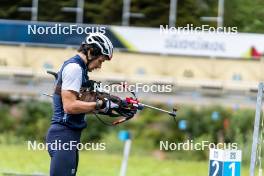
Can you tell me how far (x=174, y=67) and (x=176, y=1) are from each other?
1.99 meters

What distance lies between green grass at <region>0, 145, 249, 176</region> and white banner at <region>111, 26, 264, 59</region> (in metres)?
8.52

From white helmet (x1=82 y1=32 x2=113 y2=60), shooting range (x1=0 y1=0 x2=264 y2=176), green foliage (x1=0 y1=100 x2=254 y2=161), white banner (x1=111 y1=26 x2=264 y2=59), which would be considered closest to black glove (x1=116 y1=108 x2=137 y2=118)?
white helmet (x1=82 y1=32 x2=113 y2=60)

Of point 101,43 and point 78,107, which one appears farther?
point 101,43

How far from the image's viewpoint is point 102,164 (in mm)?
14391

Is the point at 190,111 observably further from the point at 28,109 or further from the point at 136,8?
the point at 136,8

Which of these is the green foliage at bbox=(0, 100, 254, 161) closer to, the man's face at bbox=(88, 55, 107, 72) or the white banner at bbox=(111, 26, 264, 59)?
the white banner at bbox=(111, 26, 264, 59)

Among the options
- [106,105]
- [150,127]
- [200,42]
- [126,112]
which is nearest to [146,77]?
[200,42]

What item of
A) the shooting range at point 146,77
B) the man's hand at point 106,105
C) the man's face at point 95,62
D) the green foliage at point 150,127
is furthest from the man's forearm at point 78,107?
the green foliage at point 150,127

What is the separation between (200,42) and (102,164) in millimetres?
10947

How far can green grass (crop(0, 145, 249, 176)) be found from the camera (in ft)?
42.3

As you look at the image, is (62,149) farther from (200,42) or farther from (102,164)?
(200,42)

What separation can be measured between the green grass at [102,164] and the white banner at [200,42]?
852 centimetres

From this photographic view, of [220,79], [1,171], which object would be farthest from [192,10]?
[1,171]

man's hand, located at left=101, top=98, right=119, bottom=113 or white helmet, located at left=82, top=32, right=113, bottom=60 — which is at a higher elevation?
white helmet, located at left=82, top=32, right=113, bottom=60
